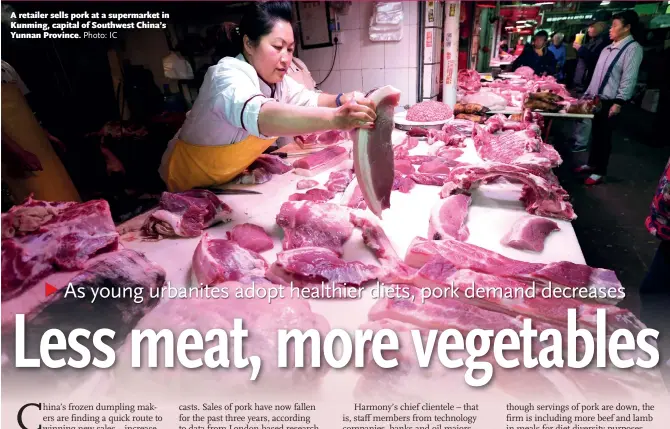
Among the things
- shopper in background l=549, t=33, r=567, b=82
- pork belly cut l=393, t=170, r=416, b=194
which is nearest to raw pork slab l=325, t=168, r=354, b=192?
pork belly cut l=393, t=170, r=416, b=194

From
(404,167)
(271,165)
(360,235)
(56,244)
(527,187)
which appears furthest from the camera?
(271,165)

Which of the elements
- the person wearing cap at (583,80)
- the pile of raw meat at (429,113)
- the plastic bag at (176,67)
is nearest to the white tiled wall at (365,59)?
the pile of raw meat at (429,113)

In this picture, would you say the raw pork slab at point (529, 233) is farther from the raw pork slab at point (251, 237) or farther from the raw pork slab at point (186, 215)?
the raw pork slab at point (186, 215)

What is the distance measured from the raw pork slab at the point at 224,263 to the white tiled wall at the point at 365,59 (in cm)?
310

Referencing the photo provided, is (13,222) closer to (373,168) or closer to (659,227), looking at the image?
(373,168)

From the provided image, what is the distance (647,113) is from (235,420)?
1139cm

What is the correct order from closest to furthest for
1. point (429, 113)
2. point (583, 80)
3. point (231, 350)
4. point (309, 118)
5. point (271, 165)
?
1. point (231, 350)
2. point (309, 118)
3. point (271, 165)
4. point (429, 113)
5. point (583, 80)

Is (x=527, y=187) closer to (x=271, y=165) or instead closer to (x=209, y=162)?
(x=271, y=165)

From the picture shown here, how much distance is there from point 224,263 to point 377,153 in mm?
773

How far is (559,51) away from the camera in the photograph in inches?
286

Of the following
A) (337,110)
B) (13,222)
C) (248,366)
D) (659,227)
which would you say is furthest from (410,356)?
(659,227)

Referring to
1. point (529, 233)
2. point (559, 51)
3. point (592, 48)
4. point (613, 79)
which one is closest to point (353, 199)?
point (529, 233)

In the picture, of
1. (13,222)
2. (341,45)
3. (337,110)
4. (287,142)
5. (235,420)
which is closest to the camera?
(235,420)

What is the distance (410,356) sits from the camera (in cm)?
104
